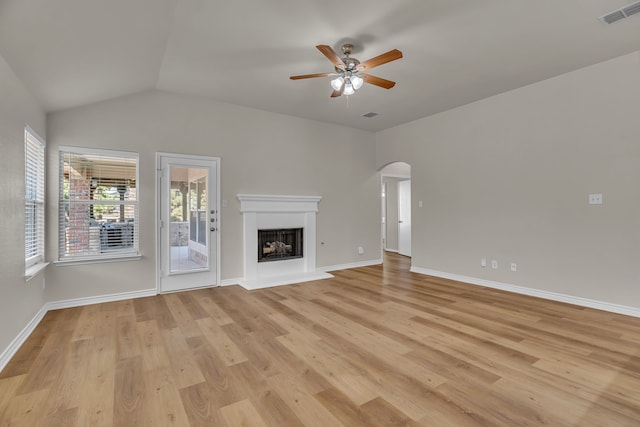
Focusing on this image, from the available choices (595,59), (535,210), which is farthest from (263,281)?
(595,59)

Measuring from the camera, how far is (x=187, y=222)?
4.82 m

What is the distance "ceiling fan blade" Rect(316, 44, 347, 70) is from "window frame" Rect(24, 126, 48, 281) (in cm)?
301

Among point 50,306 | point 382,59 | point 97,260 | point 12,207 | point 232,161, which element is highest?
point 382,59

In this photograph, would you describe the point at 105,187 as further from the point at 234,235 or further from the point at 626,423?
the point at 626,423

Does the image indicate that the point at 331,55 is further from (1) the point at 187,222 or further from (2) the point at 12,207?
(1) the point at 187,222

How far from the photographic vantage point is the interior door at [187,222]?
181 inches

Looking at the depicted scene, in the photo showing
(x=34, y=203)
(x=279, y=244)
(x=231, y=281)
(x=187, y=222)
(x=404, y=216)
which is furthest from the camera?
(x=404, y=216)

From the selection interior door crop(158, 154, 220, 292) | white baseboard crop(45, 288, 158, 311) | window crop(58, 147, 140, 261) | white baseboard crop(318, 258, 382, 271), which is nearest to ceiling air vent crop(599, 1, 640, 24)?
interior door crop(158, 154, 220, 292)

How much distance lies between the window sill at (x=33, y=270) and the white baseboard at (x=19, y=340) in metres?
0.47

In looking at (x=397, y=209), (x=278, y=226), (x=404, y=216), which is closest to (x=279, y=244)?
(x=278, y=226)

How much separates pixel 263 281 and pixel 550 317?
3.92m

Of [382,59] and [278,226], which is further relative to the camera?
[278,226]

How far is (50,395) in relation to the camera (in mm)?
2092

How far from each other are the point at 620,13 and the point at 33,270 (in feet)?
20.4
